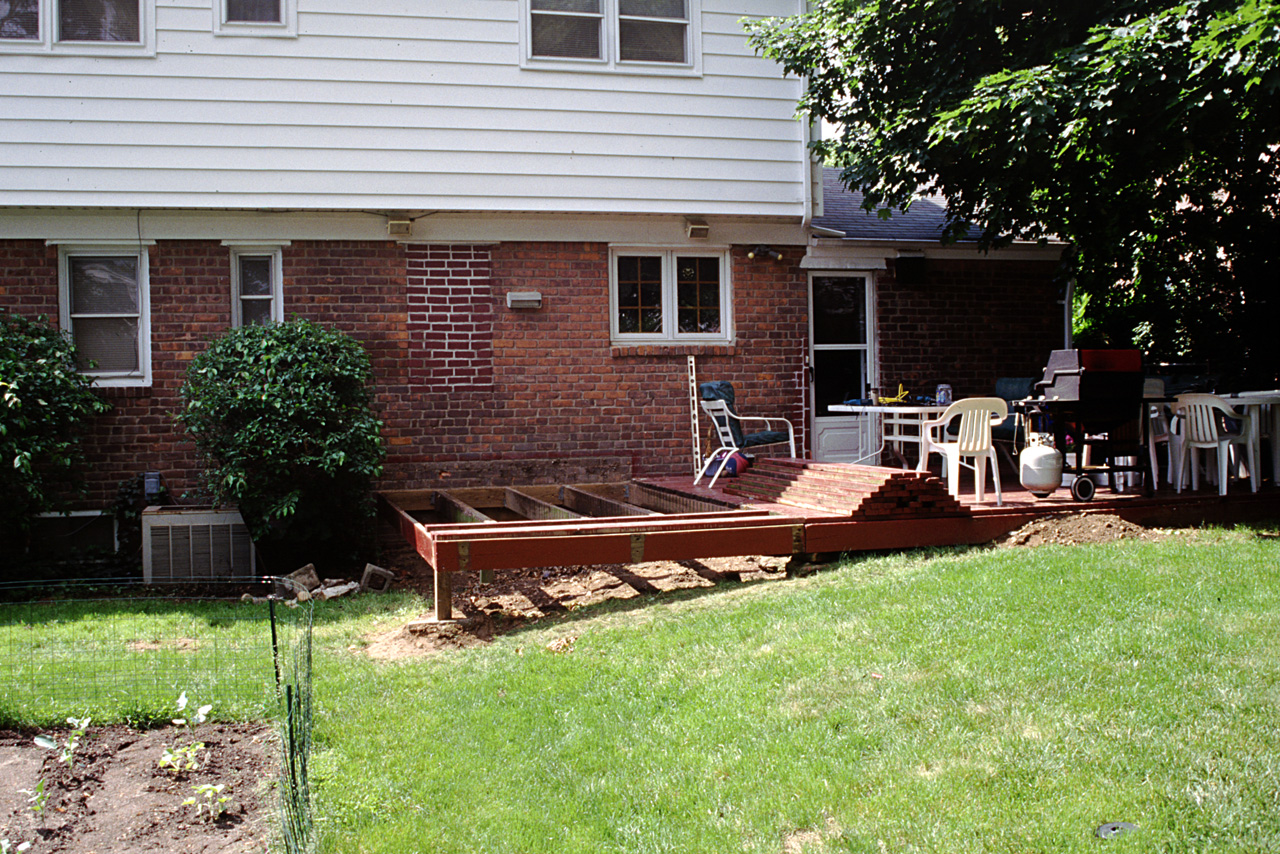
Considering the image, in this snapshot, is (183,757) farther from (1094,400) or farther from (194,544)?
(1094,400)

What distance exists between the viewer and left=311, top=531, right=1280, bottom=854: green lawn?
2924 millimetres

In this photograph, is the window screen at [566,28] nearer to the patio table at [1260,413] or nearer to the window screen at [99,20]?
the window screen at [99,20]

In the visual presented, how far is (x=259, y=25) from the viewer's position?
884cm

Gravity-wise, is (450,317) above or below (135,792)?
above

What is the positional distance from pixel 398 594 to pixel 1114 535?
5209 millimetres

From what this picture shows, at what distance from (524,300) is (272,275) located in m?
2.34

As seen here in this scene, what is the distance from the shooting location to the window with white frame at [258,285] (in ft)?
29.8

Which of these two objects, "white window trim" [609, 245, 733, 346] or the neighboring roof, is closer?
"white window trim" [609, 245, 733, 346]

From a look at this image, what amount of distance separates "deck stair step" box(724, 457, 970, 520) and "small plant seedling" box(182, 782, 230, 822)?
4443 mm

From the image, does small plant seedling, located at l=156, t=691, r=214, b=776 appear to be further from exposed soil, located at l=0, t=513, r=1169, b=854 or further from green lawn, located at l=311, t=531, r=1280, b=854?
green lawn, located at l=311, t=531, r=1280, b=854

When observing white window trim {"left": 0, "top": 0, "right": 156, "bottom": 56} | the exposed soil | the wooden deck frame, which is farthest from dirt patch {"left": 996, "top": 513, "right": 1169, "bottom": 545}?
white window trim {"left": 0, "top": 0, "right": 156, "bottom": 56}

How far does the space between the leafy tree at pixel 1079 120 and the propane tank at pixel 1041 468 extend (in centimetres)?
238

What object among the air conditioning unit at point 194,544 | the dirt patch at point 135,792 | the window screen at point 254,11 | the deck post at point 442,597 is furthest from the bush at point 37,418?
the dirt patch at point 135,792

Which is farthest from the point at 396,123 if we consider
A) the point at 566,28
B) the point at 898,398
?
the point at 898,398
